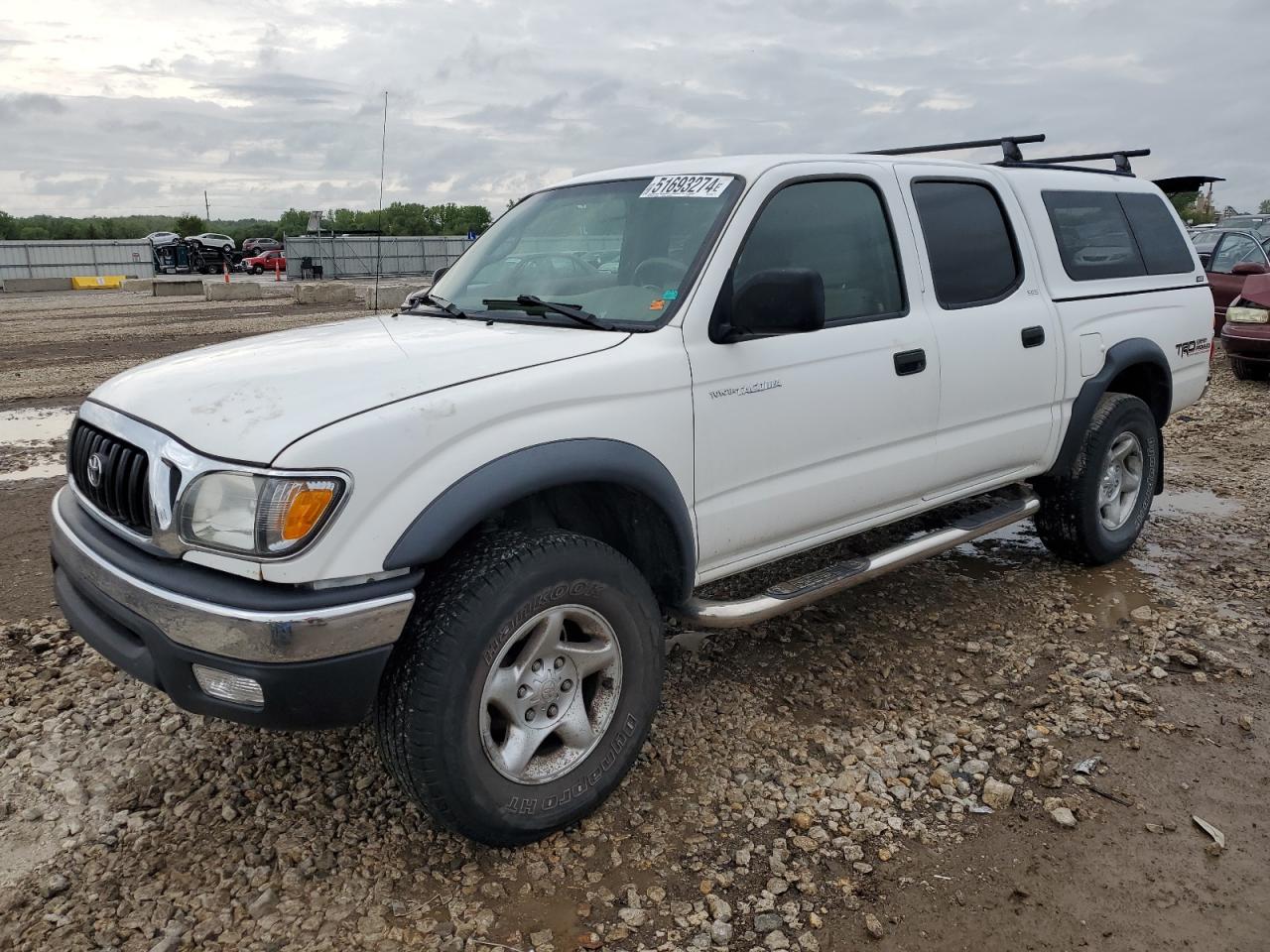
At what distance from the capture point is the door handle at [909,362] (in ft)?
12.3

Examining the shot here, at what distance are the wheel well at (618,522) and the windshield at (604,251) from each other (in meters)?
0.58

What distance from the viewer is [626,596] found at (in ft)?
9.58

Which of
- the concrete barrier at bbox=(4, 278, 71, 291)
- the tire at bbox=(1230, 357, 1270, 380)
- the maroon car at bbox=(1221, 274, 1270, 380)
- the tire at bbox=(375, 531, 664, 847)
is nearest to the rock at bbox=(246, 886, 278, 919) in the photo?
the tire at bbox=(375, 531, 664, 847)

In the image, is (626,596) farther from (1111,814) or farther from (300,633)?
(1111,814)

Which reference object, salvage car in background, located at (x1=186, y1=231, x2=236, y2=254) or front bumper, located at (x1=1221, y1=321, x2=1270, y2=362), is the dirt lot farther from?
salvage car in background, located at (x1=186, y1=231, x2=236, y2=254)

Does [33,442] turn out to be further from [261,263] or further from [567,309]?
[261,263]

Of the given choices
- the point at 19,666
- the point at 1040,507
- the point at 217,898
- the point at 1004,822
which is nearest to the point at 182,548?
the point at 217,898

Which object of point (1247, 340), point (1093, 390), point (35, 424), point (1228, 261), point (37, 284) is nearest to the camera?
point (1093, 390)

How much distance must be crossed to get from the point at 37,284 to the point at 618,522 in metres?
37.9

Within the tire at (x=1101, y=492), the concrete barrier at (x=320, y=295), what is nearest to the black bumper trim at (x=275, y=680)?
the tire at (x=1101, y=492)

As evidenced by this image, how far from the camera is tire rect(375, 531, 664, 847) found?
255 cm

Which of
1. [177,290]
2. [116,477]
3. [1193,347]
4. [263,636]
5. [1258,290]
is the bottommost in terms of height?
A: [177,290]

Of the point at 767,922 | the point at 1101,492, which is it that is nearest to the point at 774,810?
the point at 767,922

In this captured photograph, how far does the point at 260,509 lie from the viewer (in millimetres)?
2355
